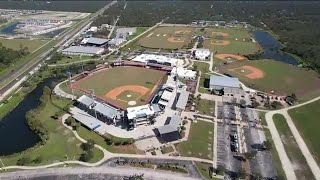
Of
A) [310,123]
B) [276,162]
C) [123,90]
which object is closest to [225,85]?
[310,123]

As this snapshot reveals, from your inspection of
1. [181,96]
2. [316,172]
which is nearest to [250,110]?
[181,96]

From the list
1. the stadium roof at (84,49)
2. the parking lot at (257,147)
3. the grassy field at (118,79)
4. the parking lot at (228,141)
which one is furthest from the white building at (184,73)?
the stadium roof at (84,49)

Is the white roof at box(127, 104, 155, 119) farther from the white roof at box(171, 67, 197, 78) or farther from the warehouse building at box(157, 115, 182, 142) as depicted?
the white roof at box(171, 67, 197, 78)

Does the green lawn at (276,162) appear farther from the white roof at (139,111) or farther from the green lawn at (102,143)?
the green lawn at (102,143)

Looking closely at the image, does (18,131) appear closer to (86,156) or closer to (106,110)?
(106,110)

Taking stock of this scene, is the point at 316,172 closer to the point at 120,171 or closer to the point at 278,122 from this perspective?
the point at 278,122

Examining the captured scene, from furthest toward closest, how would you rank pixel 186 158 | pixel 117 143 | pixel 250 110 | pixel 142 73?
1. pixel 142 73
2. pixel 250 110
3. pixel 117 143
4. pixel 186 158
